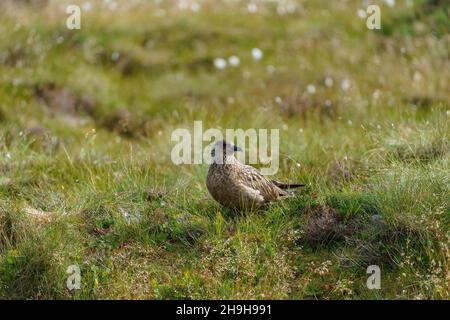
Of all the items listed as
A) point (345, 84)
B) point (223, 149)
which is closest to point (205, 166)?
point (223, 149)

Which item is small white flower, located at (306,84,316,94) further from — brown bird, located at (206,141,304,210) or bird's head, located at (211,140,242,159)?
bird's head, located at (211,140,242,159)

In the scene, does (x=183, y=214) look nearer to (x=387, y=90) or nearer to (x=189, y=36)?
(x=387, y=90)

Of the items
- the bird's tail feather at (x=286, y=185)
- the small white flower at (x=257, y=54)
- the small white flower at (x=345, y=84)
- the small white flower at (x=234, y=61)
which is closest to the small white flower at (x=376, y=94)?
the small white flower at (x=345, y=84)

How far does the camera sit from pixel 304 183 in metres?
7.37

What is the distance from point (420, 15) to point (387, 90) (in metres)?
2.53

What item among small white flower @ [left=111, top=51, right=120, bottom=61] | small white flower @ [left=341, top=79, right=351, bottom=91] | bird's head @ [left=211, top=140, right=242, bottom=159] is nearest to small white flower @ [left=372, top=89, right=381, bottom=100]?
small white flower @ [left=341, top=79, right=351, bottom=91]

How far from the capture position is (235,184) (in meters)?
6.71

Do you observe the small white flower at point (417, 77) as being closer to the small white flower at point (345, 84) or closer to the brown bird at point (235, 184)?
the small white flower at point (345, 84)

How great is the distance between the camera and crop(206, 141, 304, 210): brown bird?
6.70m

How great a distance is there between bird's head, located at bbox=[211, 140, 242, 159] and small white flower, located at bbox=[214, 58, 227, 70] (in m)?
6.03

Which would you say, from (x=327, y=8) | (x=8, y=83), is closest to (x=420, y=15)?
(x=327, y=8)

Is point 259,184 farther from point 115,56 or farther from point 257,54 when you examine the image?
point 115,56

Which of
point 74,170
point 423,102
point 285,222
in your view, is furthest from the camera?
point 423,102

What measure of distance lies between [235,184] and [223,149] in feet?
1.30
